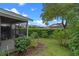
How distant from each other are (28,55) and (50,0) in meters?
1.13

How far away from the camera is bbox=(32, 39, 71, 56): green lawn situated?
354 inches

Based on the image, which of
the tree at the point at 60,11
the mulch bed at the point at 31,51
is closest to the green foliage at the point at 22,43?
the mulch bed at the point at 31,51

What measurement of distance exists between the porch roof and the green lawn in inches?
19.2

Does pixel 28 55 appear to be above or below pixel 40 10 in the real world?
below

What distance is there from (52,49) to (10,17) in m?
1.03

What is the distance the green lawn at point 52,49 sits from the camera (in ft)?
29.5

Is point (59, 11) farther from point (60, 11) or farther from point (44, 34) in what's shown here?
point (44, 34)

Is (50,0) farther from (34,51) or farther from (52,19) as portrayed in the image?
(34,51)

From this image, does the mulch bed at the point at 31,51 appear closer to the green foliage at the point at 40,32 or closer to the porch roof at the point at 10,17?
the green foliage at the point at 40,32

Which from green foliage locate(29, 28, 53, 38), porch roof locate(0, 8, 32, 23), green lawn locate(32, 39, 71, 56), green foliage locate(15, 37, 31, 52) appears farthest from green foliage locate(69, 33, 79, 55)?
porch roof locate(0, 8, 32, 23)

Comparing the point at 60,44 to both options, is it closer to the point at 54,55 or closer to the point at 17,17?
the point at 54,55

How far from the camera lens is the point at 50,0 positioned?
29.6 ft

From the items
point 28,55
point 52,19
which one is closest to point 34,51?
point 28,55

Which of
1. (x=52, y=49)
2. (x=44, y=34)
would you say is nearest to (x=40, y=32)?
(x=44, y=34)
